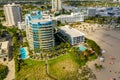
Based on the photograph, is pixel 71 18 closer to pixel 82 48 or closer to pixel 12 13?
pixel 12 13

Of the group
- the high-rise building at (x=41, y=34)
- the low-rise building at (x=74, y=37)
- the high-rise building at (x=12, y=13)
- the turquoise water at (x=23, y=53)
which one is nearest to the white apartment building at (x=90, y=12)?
the high-rise building at (x=12, y=13)

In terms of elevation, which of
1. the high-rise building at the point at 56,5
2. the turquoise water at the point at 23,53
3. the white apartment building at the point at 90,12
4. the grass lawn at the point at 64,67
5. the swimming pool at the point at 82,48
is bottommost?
the grass lawn at the point at 64,67

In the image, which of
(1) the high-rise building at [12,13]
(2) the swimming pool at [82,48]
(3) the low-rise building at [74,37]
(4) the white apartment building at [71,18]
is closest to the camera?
(2) the swimming pool at [82,48]

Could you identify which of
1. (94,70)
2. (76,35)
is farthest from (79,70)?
(76,35)

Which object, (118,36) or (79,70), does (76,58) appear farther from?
(118,36)

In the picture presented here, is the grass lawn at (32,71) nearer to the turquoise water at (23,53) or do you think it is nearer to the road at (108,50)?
the turquoise water at (23,53)

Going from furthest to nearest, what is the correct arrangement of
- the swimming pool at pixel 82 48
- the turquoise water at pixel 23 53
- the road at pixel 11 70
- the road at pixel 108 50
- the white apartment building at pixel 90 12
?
1. the white apartment building at pixel 90 12
2. the swimming pool at pixel 82 48
3. the turquoise water at pixel 23 53
4. the road at pixel 11 70
5. the road at pixel 108 50

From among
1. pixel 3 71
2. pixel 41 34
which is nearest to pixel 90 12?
pixel 41 34
